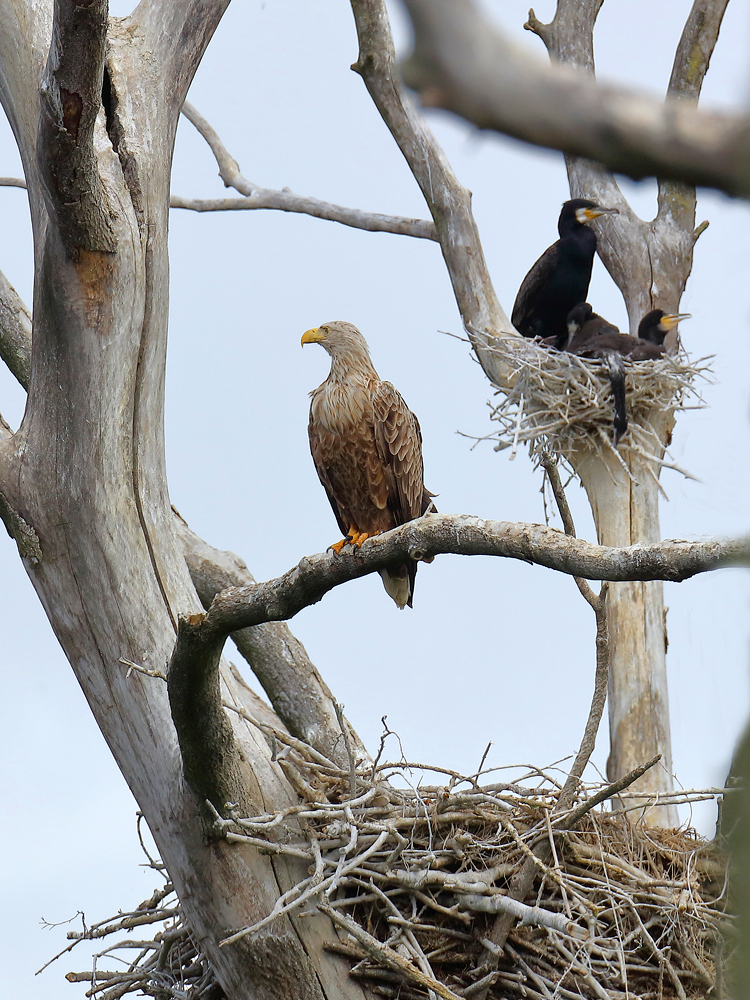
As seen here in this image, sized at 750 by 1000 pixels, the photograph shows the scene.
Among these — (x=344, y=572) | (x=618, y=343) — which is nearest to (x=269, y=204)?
(x=618, y=343)

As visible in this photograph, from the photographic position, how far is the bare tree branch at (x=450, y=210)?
6727 millimetres

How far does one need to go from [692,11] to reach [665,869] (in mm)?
6020

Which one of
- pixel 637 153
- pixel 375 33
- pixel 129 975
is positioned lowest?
pixel 129 975

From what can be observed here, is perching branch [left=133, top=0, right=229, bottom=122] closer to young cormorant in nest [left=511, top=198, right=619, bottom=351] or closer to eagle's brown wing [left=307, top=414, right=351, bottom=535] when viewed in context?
eagle's brown wing [left=307, top=414, right=351, bottom=535]

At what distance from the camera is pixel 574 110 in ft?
1.86

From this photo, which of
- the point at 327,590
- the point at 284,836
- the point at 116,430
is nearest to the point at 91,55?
the point at 116,430

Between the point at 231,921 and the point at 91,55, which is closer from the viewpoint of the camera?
the point at 91,55

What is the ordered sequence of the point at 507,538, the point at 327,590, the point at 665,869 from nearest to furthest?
the point at 507,538 < the point at 327,590 < the point at 665,869

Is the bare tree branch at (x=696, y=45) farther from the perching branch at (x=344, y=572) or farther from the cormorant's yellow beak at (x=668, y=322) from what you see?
the perching branch at (x=344, y=572)

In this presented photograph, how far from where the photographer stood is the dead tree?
11.6 feet

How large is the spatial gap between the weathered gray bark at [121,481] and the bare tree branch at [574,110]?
329 centimetres

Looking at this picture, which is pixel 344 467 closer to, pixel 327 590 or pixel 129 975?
pixel 327 590

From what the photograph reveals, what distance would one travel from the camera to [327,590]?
3.14 metres

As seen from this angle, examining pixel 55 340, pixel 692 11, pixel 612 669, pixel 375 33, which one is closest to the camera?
pixel 55 340
